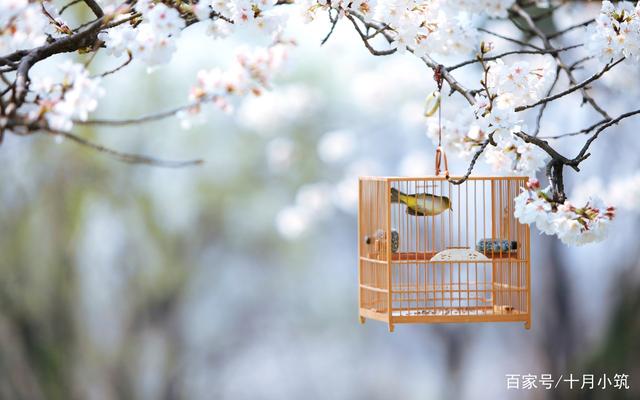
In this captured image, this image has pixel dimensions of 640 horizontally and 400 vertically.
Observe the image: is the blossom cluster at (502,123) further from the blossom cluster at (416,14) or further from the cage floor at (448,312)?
the cage floor at (448,312)

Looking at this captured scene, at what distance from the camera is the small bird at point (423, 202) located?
256cm

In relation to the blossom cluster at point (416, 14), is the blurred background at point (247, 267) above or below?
below

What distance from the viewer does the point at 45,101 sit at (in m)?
1.79

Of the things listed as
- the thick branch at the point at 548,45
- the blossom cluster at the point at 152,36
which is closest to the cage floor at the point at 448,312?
the thick branch at the point at 548,45

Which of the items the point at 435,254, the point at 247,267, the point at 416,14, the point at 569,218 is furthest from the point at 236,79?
the point at 247,267

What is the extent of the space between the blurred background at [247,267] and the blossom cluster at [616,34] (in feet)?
11.3

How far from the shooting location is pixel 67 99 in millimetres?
1772

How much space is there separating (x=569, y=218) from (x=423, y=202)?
56 centimetres

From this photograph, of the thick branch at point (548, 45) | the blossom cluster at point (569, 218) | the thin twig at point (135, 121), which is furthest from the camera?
the thick branch at point (548, 45)

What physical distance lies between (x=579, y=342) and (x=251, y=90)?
13.6 feet

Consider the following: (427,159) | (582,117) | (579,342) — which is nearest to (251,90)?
(427,159)

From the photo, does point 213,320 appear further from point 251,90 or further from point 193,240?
point 251,90

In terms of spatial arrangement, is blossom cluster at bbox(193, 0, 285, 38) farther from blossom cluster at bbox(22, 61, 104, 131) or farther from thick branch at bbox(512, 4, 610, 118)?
thick branch at bbox(512, 4, 610, 118)

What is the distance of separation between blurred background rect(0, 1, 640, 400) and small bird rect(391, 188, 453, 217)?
3107 mm
